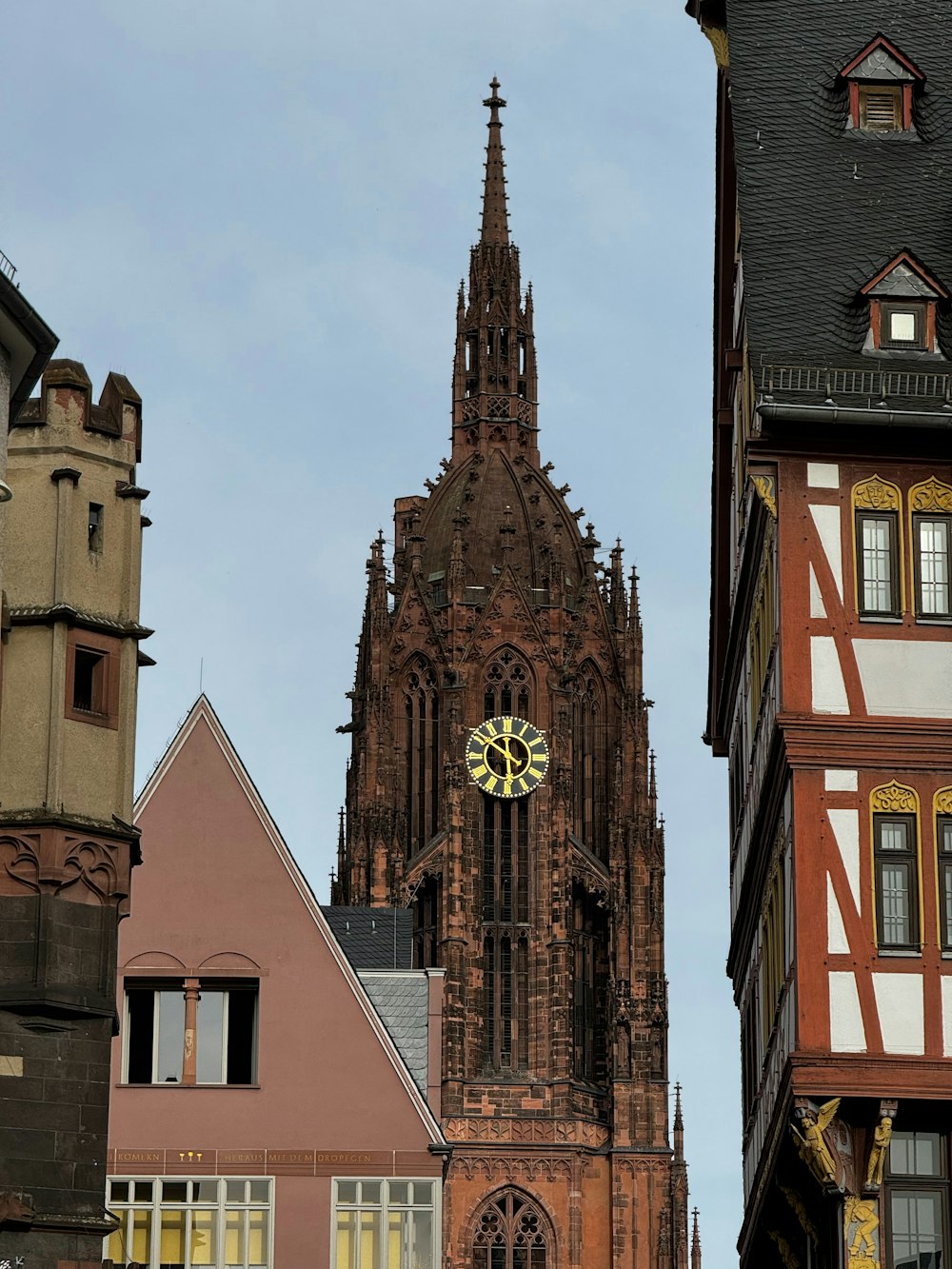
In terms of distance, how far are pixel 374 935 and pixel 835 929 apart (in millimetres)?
30530

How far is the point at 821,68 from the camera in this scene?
160 ft

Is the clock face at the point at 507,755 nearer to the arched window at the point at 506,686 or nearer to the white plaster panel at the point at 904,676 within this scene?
the arched window at the point at 506,686

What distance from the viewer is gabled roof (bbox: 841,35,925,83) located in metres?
Result: 48.2

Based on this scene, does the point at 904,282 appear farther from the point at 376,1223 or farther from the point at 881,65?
the point at 376,1223

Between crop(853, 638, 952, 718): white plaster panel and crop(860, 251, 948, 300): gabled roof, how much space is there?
466cm

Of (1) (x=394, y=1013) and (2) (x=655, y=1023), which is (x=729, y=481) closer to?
(1) (x=394, y=1013)

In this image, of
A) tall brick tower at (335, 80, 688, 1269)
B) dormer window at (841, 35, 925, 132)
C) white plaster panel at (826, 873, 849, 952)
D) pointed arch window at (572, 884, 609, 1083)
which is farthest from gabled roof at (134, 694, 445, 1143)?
pointed arch window at (572, 884, 609, 1083)

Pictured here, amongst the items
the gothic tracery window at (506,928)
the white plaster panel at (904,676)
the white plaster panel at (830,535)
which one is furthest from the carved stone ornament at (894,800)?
the gothic tracery window at (506,928)

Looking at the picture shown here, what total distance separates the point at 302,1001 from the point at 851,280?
13217 millimetres

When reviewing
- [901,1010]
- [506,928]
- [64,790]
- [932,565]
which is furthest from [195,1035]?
[506,928]

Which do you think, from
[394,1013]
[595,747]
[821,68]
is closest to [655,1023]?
[595,747]

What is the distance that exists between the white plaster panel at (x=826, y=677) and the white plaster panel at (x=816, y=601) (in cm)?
28

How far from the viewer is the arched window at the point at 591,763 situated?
12912cm

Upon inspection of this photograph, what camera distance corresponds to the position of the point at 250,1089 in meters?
51.2
